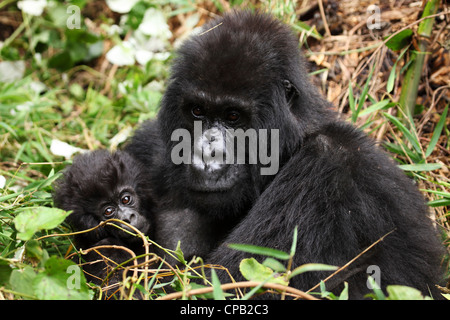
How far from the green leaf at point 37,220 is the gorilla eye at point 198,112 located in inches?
46.1

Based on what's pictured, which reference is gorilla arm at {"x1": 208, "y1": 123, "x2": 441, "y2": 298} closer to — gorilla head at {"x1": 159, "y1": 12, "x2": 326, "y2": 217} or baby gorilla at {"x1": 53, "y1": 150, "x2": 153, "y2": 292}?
gorilla head at {"x1": 159, "y1": 12, "x2": 326, "y2": 217}

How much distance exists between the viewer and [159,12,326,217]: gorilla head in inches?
121

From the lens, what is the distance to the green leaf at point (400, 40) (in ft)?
14.1

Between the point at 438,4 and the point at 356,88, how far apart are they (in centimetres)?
99

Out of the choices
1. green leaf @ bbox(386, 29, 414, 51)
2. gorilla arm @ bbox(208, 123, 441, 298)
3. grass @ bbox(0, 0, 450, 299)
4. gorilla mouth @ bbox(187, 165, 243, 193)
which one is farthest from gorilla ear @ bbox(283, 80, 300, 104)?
green leaf @ bbox(386, 29, 414, 51)

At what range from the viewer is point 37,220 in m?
2.38

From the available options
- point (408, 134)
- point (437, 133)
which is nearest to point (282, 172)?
point (408, 134)

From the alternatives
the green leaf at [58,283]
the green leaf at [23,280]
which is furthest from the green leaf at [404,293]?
the green leaf at [23,280]

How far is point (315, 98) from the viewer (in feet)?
11.3

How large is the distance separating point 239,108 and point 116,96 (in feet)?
11.4

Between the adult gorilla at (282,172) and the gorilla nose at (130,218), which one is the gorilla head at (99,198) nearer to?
the gorilla nose at (130,218)
